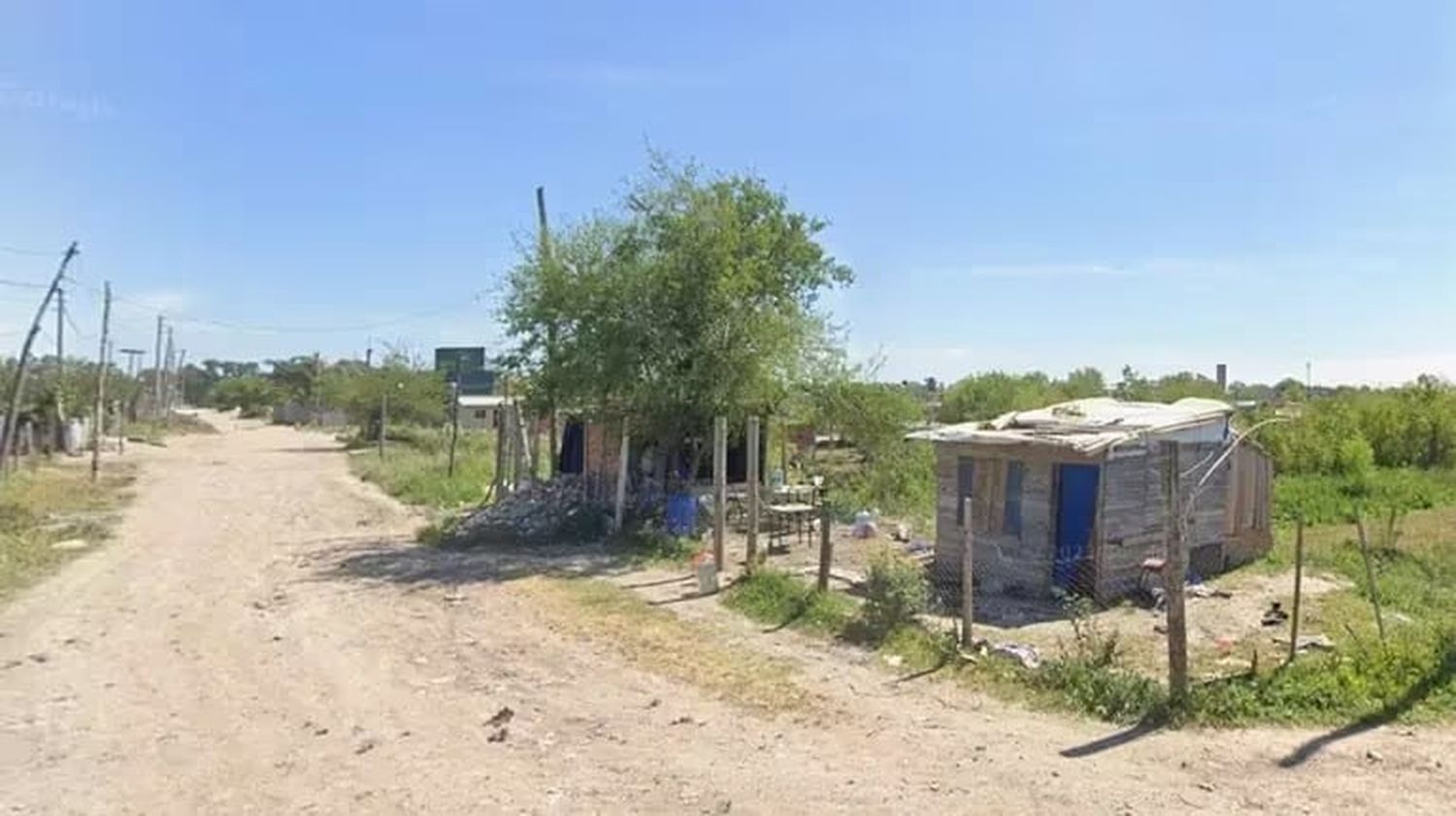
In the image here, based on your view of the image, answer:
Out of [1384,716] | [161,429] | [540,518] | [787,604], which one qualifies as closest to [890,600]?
[787,604]

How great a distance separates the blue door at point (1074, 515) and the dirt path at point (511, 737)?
456 centimetres

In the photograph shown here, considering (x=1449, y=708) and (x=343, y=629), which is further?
(x=343, y=629)

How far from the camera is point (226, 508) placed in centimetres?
2203

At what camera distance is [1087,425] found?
13.5 metres

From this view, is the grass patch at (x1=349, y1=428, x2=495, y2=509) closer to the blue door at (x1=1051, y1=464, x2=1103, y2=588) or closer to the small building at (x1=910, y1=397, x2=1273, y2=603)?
the small building at (x1=910, y1=397, x2=1273, y2=603)

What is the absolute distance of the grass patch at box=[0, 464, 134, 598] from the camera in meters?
14.3

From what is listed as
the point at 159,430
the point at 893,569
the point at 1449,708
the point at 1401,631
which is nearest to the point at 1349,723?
the point at 1449,708

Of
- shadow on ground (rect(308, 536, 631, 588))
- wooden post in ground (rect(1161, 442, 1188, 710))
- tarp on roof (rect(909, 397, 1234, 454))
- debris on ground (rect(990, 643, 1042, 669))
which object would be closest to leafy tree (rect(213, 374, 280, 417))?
shadow on ground (rect(308, 536, 631, 588))

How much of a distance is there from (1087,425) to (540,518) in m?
9.26

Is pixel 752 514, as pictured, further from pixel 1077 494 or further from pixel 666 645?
pixel 1077 494

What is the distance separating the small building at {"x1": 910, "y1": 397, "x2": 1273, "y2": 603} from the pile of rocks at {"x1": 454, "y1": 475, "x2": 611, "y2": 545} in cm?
616

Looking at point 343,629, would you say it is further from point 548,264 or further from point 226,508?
point 226,508

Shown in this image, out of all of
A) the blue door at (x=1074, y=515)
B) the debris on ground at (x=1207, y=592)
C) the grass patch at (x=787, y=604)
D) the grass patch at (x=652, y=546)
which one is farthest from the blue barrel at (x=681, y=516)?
the debris on ground at (x=1207, y=592)

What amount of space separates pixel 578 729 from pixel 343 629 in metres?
4.42
